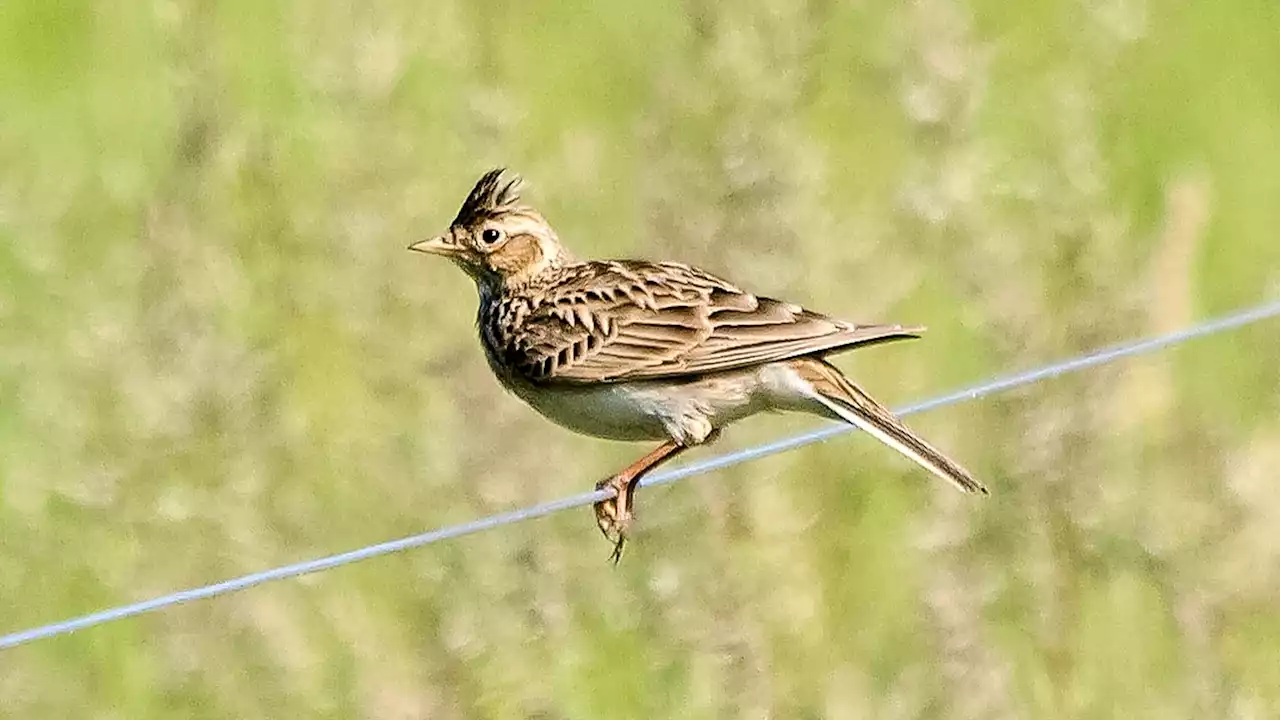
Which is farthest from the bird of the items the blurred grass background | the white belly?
the blurred grass background

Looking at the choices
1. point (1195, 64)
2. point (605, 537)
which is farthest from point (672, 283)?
point (1195, 64)

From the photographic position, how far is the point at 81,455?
5.42 metres

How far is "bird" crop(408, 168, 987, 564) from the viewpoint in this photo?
4.86 metres

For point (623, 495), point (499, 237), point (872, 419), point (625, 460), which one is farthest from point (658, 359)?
point (625, 460)

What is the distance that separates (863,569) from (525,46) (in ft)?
8.54

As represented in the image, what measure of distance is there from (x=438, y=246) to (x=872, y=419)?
128 cm

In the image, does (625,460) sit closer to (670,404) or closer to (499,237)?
(499,237)

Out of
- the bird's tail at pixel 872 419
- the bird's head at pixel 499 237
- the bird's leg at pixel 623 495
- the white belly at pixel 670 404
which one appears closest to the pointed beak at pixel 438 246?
the bird's head at pixel 499 237

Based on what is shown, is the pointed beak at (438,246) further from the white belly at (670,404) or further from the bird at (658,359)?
the white belly at (670,404)

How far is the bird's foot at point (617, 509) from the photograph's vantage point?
5145mm

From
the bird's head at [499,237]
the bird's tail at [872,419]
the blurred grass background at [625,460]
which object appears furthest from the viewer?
the bird's head at [499,237]

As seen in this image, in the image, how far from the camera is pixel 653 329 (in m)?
5.14

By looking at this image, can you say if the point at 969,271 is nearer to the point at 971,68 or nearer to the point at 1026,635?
the point at 971,68

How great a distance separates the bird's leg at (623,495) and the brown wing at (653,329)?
0.22 meters
